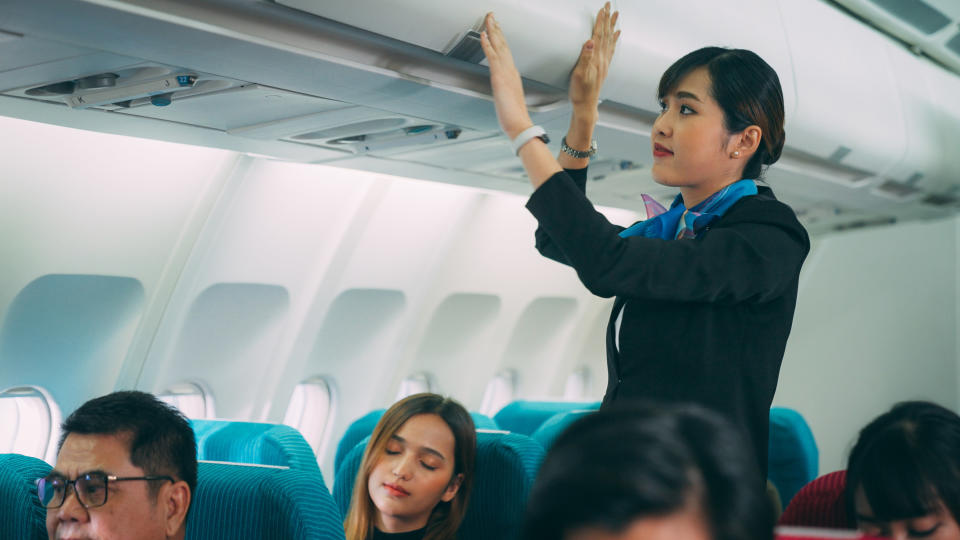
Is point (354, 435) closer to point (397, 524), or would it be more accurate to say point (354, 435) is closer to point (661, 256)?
point (397, 524)

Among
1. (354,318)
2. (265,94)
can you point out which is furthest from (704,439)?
(354,318)

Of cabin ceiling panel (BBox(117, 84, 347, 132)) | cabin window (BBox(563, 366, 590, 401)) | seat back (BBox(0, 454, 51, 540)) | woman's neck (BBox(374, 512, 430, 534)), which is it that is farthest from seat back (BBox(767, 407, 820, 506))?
cabin window (BBox(563, 366, 590, 401))

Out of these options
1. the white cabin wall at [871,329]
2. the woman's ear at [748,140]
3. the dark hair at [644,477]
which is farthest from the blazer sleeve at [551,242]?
the white cabin wall at [871,329]

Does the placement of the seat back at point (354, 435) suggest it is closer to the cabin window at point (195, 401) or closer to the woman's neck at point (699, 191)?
the cabin window at point (195, 401)

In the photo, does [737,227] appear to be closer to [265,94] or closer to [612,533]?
[612,533]

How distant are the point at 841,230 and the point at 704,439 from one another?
23.1 feet

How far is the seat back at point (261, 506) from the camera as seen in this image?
2031 mm

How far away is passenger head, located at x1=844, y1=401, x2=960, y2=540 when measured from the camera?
4.90ft

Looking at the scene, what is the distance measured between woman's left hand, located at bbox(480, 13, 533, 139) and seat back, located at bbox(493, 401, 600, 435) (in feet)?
9.18

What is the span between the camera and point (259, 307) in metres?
4.71

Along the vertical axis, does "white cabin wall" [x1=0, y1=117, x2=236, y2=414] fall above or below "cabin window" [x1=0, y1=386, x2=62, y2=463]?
above

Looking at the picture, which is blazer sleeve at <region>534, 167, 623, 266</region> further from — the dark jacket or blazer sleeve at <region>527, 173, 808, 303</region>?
blazer sleeve at <region>527, 173, 808, 303</region>

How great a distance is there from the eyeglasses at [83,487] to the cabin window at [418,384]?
14.0 feet

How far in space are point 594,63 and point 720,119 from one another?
0.70 metres
